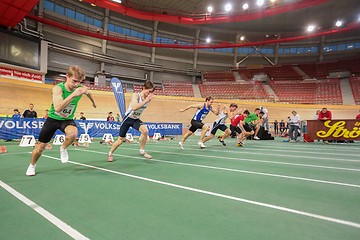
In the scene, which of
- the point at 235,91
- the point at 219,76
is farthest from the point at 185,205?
the point at 219,76

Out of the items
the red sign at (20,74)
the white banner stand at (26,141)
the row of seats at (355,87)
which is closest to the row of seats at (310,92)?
the row of seats at (355,87)

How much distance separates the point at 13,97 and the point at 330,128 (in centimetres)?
2298

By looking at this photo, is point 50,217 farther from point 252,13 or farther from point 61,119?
point 252,13

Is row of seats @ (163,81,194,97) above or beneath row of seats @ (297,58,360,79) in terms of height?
beneath

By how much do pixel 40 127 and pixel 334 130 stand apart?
15.3 metres

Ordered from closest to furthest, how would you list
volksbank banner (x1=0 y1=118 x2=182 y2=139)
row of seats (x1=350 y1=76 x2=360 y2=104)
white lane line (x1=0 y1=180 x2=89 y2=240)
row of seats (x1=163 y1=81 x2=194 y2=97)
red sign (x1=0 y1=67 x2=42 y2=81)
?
white lane line (x1=0 y1=180 x2=89 y2=240) → volksbank banner (x1=0 y1=118 x2=182 y2=139) → red sign (x1=0 y1=67 x2=42 y2=81) → row of seats (x1=350 y1=76 x2=360 y2=104) → row of seats (x1=163 y1=81 x2=194 y2=97)

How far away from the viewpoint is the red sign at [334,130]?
10680 mm

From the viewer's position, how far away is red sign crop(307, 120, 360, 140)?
10.7 metres

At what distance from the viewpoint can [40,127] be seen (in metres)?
11.6

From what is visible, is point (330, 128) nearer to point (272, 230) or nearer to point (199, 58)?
point (272, 230)

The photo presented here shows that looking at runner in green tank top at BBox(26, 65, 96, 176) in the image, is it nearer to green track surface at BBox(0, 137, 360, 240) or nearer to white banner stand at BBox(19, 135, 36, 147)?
green track surface at BBox(0, 137, 360, 240)

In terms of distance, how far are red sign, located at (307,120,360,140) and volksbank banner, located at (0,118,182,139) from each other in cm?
978

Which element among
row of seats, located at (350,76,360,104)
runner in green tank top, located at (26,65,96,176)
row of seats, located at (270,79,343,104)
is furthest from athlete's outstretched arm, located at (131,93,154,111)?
row of seats, located at (350,76,360,104)

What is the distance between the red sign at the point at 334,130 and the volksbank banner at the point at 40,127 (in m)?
9.78
